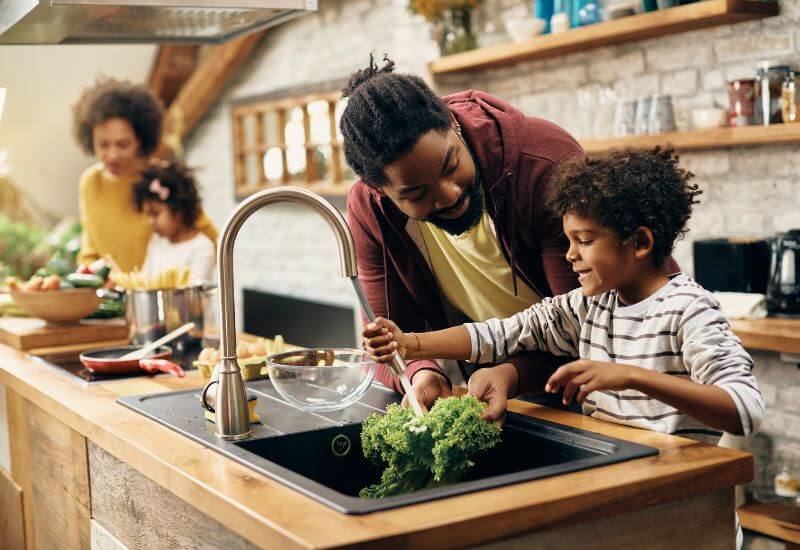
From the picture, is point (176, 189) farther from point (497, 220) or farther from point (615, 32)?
point (497, 220)

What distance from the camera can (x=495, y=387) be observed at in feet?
5.86

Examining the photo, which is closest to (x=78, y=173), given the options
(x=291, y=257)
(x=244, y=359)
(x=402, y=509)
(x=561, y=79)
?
(x=291, y=257)

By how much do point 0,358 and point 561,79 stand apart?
9.69 ft

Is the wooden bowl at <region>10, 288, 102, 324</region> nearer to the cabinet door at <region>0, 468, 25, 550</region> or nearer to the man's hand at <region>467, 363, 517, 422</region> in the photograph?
the cabinet door at <region>0, 468, 25, 550</region>

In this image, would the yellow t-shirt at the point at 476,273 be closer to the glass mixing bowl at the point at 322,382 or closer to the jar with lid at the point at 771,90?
the glass mixing bowl at the point at 322,382

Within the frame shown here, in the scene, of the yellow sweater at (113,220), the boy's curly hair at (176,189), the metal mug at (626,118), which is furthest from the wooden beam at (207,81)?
the metal mug at (626,118)

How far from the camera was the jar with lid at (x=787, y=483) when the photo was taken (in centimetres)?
339

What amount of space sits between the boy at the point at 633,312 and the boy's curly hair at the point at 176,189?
258 centimetres

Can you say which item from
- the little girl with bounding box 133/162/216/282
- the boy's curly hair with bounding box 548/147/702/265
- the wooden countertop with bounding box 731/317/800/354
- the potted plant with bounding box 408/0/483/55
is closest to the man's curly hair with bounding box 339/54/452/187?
the boy's curly hair with bounding box 548/147/702/265

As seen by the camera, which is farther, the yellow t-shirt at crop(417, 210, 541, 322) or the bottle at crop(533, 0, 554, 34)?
the bottle at crop(533, 0, 554, 34)

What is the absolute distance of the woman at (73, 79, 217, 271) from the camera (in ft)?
14.3

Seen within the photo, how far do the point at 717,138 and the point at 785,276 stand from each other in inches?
23.6

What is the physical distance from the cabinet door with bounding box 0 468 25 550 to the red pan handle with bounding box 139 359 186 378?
1.65ft

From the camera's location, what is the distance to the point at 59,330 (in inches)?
114
